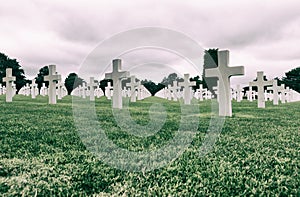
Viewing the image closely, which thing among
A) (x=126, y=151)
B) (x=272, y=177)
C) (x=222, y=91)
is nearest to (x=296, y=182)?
(x=272, y=177)

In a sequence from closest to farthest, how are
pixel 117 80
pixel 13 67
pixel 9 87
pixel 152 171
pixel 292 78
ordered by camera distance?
pixel 152 171 → pixel 117 80 → pixel 9 87 → pixel 13 67 → pixel 292 78

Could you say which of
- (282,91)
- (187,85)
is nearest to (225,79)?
(187,85)

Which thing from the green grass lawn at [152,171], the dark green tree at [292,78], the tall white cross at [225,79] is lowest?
the green grass lawn at [152,171]

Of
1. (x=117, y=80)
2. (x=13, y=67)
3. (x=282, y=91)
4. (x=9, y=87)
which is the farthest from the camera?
(x=13, y=67)

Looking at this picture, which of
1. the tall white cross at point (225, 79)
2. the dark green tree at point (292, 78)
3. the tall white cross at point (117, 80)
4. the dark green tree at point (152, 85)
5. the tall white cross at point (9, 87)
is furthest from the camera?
the dark green tree at point (292, 78)

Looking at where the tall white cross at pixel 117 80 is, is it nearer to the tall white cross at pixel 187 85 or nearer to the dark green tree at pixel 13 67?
the tall white cross at pixel 187 85

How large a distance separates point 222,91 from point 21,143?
20.7 ft

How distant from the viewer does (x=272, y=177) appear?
2.88 m

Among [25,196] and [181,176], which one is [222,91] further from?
[25,196]

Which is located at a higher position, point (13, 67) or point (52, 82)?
point (13, 67)

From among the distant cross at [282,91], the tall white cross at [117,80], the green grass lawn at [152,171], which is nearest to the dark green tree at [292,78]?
the distant cross at [282,91]

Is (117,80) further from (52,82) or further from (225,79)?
(225,79)

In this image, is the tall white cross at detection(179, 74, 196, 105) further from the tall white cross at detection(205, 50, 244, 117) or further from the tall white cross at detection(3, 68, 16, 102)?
the tall white cross at detection(3, 68, 16, 102)

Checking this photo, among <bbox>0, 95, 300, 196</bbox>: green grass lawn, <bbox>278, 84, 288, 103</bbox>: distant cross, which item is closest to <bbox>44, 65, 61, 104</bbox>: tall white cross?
<bbox>0, 95, 300, 196</bbox>: green grass lawn
